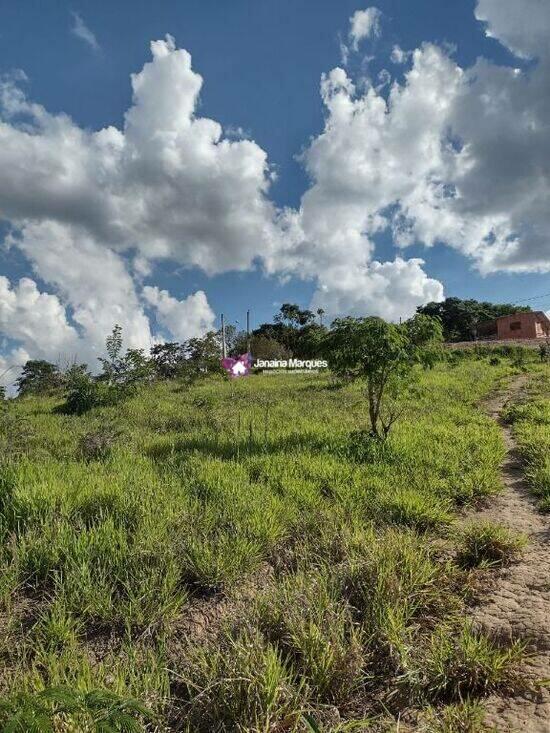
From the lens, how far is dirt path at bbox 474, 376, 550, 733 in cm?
219

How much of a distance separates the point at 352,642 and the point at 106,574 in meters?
1.81

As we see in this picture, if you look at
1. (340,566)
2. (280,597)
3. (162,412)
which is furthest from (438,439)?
(162,412)

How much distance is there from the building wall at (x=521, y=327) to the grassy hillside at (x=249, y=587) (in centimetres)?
4558

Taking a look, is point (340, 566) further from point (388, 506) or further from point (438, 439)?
point (438, 439)

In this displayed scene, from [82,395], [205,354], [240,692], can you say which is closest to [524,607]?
[240,692]

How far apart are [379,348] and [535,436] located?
3.29 m

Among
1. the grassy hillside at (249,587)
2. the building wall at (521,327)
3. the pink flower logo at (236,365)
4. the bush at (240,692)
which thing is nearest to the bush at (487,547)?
the grassy hillside at (249,587)

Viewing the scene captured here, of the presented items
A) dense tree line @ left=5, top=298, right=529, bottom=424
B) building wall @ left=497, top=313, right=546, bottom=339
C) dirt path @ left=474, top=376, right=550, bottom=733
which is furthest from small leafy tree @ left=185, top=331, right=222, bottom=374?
building wall @ left=497, top=313, right=546, bottom=339

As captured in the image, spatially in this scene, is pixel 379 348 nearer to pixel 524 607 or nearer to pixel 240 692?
pixel 524 607

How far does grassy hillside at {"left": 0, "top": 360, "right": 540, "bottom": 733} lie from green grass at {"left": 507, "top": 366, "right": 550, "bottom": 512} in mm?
511

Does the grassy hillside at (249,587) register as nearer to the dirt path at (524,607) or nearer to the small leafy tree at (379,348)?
the dirt path at (524,607)

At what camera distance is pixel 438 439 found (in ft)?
26.6

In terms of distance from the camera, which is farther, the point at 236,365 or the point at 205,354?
the point at 205,354

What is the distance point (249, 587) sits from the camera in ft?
11.0
